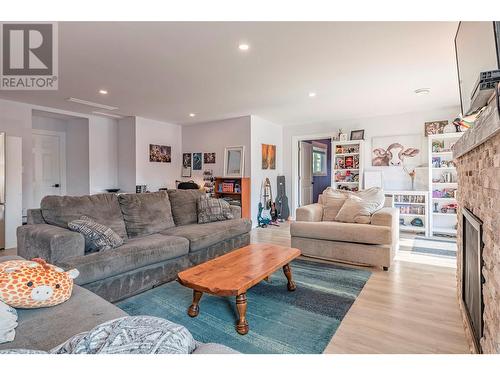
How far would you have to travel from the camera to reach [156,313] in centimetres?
214

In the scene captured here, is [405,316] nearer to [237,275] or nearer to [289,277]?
[289,277]

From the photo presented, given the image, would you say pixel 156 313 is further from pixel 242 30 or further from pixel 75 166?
pixel 75 166

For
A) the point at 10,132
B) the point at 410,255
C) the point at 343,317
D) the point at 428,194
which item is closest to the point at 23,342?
the point at 343,317

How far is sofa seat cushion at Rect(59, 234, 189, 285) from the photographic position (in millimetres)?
2100

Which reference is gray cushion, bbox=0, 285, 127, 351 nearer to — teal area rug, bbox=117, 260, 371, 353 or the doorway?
teal area rug, bbox=117, 260, 371, 353

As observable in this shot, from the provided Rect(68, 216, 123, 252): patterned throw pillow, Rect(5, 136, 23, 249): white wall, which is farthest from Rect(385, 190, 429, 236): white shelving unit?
Rect(5, 136, 23, 249): white wall

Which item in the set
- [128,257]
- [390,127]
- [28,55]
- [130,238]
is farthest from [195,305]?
[390,127]

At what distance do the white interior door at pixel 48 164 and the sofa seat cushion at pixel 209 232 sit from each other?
4013 millimetres

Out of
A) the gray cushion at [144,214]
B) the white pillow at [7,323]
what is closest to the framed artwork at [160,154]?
the gray cushion at [144,214]

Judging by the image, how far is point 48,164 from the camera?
5770 mm

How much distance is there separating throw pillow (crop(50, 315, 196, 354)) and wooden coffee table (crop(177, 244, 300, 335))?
0.92 meters

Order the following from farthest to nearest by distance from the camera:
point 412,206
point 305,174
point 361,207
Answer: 1. point 305,174
2. point 412,206
3. point 361,207

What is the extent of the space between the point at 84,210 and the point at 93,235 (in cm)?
50

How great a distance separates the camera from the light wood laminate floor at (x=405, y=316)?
1.73 meters
